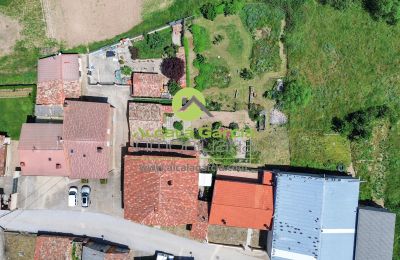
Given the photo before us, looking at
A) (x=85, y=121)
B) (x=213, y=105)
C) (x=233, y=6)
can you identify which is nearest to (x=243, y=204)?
(x=213, y=105)

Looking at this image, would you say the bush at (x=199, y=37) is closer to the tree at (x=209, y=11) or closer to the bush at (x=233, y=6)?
the tree at (x=209, y=11)

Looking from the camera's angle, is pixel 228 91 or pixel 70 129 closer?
pixel 70 129

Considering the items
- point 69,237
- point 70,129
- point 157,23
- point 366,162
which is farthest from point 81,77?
point 366,162

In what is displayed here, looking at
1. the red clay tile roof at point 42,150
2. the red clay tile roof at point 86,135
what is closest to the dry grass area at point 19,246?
the red clay tile roof at point 42,150

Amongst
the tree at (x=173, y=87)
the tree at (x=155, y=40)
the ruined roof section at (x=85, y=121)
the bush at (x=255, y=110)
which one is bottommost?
the ruined roof section at (x=85, y=121)

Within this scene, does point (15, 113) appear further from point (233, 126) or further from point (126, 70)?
point (233, 126)

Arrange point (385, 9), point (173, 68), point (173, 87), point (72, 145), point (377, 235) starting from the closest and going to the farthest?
point (377, 235) → point (72, 145) → point (385, 9) → point (173, 68) → point (173, 87)

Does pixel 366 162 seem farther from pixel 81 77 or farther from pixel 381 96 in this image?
pixel 81 77
